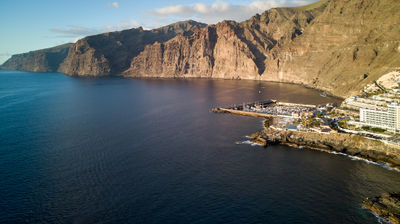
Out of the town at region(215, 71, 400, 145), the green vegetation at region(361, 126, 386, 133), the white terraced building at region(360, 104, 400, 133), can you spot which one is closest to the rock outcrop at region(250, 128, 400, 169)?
the town at region(215, 71, 400, 145)

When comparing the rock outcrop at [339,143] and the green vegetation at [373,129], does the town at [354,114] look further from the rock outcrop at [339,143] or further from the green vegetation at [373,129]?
the rock outcrop at [339,143]

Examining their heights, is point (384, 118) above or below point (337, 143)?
above

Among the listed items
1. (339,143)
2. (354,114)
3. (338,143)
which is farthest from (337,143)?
(354,114)

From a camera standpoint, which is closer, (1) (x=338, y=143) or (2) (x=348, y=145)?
→ (2) (x=348, y=145)

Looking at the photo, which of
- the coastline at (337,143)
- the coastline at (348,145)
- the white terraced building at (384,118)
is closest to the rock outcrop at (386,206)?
the coastline at (348,145)

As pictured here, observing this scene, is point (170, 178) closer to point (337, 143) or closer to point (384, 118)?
point (337, 143)

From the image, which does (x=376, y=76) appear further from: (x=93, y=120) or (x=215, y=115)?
(x=93, y=120)
